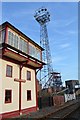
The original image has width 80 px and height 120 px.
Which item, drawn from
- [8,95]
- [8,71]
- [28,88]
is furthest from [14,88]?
[28,88]

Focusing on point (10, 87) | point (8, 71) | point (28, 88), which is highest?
point (8, 71)

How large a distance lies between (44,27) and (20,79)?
111 ft

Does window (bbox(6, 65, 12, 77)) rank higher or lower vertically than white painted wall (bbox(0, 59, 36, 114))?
higher

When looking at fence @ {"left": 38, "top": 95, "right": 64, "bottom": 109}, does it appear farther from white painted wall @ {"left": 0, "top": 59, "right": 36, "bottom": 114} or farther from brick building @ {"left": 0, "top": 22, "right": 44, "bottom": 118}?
white painted wall @ {"left": 0, "top": 59, "right": 36, "bottom": 114}

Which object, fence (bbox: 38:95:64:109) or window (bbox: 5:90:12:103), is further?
fence (bbox: 38:95:64:109)

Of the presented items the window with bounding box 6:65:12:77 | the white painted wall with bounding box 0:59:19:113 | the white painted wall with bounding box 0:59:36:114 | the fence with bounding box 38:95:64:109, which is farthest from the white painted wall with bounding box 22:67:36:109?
the fence with bounding box 38:95:64:109

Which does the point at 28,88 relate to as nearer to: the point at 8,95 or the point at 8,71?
the point at 8,95

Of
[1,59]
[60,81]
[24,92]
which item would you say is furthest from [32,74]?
[60,81]

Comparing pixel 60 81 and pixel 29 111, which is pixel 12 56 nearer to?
pixel 29 111

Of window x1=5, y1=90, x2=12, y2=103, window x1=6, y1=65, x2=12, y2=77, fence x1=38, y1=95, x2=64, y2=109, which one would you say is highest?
window x1=6, y1=65, x2=12, y2=77

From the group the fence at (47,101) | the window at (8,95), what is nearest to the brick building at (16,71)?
the window at (8,95)

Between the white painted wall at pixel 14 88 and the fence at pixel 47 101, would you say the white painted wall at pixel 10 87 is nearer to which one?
the white painted wall at pixel 14 88

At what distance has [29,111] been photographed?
22391 millimetres

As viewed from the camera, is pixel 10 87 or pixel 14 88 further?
pixel 14 88
